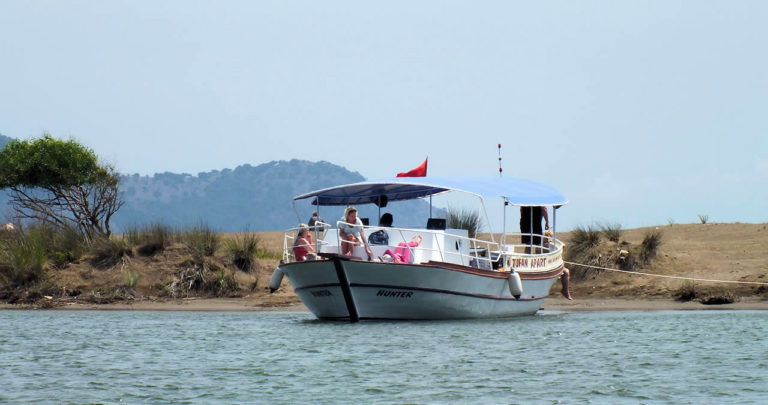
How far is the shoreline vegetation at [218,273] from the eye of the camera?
29000 mm

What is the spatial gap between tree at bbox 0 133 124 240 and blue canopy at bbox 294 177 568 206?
1753 centimetres

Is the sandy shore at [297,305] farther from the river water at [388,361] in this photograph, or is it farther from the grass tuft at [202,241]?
the river water at [388,361]

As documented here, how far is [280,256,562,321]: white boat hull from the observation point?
21.9 metres

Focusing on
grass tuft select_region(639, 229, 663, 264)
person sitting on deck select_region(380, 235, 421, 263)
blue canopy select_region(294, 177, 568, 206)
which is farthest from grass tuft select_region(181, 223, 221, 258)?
grass tuft select_region(639, 229, 663, 264)

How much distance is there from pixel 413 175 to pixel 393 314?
4.31 m

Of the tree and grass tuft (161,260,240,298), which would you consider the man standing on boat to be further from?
the tree

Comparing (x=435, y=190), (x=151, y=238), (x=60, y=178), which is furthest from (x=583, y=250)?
(x=60, y=178)

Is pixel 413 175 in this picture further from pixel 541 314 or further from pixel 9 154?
pixel 9 154

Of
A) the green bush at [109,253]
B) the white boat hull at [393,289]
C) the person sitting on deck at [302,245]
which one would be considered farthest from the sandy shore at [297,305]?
the white boat hull at [393,289]

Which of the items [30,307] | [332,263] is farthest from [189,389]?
[30,307]

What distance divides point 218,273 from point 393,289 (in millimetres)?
9678

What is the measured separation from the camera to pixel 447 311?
23.3 meters

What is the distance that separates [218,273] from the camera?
3055 centimetres

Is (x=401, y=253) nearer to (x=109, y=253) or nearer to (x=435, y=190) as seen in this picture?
(x=435, y=190)
